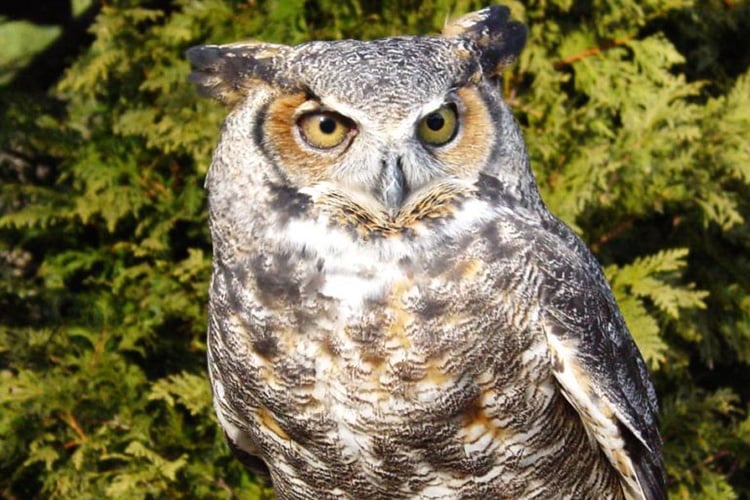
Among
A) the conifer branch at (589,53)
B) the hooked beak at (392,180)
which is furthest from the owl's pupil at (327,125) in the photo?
the conifer branch at (589,53)

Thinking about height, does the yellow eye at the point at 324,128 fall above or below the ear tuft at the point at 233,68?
below

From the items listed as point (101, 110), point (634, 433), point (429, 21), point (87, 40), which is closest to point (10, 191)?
point (101, 110)

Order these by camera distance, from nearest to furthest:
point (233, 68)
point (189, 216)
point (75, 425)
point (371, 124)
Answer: point (371, 124), point (233, 68), point (75, 425), point (189, 216)

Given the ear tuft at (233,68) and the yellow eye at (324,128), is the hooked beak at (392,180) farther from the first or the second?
the ear tuft at (233,68)

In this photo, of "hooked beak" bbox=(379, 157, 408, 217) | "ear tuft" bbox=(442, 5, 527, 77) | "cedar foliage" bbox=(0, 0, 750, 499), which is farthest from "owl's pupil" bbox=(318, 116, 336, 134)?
"cedar foliage" bbox=(0, 0, 750, 499)

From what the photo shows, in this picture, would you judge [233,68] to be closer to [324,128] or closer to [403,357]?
[324,128]

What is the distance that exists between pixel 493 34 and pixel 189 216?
146cm

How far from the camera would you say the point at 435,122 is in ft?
4.74

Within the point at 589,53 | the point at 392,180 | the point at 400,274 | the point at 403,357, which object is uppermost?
the point at 589,53

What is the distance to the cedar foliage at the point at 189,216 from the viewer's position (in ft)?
8.96

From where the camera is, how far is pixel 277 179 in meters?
1.50

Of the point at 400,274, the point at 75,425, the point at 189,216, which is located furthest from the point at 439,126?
the point at 75,425

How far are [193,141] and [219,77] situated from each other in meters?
1.19

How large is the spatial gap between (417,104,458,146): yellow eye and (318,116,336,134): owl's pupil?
13cm
